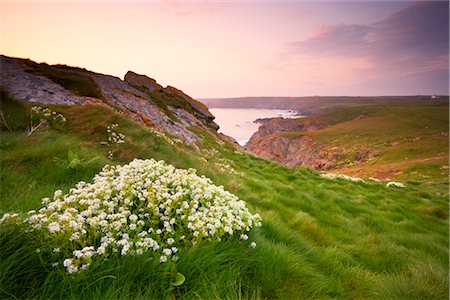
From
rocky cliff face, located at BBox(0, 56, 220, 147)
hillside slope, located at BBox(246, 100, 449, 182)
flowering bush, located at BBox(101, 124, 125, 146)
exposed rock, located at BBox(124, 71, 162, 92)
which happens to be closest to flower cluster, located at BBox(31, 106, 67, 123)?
flowering bush, located at BBox(101, 124, 125, 146)

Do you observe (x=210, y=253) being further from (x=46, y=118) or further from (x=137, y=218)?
(x=46, y=118)

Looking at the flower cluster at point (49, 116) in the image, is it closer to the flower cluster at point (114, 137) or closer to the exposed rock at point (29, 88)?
the flower cluster at point (114, 137)

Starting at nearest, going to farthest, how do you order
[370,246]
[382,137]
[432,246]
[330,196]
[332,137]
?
[370,246] → [432,246] → [330,196] → [382,137] → [332,137]

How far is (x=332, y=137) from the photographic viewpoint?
563ft

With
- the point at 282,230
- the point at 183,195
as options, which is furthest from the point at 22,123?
the point at 282,230

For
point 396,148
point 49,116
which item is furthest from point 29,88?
point 396,148

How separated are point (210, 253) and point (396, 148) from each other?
12560cm

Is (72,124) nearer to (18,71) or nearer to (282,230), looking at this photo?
(282,230)

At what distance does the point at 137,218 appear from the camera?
12.8ft

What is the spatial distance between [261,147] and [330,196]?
164 m

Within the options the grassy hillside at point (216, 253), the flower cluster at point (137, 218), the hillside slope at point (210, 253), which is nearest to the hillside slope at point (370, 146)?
the grassy hillside at point (216, 253)

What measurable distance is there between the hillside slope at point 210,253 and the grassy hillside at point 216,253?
0.02 m

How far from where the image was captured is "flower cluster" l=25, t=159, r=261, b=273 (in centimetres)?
328

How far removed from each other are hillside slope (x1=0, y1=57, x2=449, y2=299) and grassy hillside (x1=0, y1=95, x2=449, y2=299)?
2 centimetres
